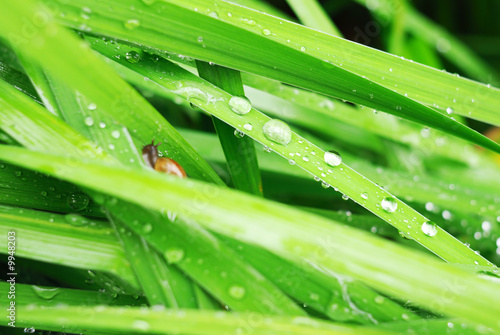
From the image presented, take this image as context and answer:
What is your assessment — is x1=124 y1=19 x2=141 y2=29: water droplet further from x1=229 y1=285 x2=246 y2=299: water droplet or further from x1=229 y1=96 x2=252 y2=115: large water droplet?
x1=229 y1=285 x2=246 y2=299: water droplet

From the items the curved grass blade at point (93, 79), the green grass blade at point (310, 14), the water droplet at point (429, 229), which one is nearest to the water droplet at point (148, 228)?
the curved grass blade at point (93, 79)

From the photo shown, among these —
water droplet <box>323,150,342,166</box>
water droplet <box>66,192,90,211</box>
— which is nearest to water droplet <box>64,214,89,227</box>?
water droplet <box>66,192,90,211</box>

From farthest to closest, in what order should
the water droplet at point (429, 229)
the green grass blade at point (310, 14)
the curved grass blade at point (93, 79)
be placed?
the green grass blade at point (310, 14) < the water droplet at point (429, 229) < the curved grass blade at point (93, 79)

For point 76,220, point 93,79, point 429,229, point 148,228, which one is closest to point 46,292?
point 76,220

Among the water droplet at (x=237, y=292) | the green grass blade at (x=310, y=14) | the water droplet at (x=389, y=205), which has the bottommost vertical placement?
the water droplet at (x=237, y=292)

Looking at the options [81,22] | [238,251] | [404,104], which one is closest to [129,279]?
[238,251]

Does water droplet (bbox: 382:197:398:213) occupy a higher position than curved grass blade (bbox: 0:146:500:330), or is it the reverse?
water droplet (bbox: 382:197:398:213)

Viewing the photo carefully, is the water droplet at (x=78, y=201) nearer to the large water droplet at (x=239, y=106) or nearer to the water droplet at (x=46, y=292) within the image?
the water droplet at (x=46, y=292)

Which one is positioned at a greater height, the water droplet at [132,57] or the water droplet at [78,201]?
the water droplet at [132,57]
